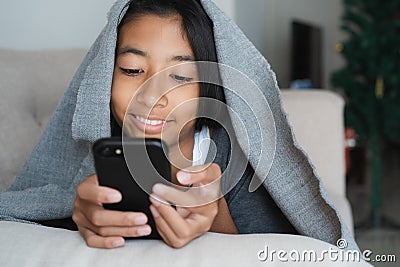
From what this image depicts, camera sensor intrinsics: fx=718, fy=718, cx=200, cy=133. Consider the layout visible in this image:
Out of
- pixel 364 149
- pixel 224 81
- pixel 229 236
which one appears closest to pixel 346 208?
pixel 224 81

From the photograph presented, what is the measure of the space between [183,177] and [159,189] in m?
0.03

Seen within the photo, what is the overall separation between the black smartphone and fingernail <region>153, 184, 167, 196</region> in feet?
0.10

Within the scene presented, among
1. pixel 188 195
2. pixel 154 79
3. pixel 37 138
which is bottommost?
pixel 37 138

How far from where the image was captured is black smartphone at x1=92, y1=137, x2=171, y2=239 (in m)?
0.77

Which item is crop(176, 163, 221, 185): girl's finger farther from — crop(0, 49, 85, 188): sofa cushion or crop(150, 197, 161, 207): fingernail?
crop(0, 49, 85, 188): sofa cushion

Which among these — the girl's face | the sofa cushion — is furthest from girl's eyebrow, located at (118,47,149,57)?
the sofa cushion

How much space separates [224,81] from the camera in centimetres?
101

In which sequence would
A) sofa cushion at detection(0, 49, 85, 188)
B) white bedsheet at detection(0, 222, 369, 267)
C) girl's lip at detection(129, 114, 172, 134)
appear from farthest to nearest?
sofa cushion at detection(0, 49, 85, 188), girl's lip at detection(129, 114, 172, 134), white bedsheet at detection(0, 222, 369, 267)

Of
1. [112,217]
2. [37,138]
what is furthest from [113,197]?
[37,138]

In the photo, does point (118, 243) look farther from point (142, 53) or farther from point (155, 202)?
point (142, 53)

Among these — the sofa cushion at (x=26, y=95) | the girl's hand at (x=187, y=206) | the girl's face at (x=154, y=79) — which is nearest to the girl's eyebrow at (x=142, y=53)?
the girl's face at (x=154, y=79)

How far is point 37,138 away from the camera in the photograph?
1.46 meters

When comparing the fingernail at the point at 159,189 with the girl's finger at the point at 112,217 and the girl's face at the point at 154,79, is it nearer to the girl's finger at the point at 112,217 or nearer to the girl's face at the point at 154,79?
the girl's finger at the point at 112,217

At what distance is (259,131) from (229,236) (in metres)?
0.28
